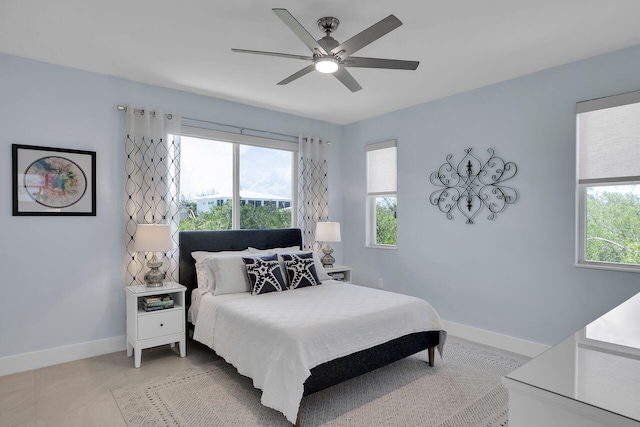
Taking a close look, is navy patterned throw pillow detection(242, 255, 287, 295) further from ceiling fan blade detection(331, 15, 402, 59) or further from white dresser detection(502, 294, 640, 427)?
white dresser detection(502, 294, 640, 427)

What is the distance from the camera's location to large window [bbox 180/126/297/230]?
13.5 feet

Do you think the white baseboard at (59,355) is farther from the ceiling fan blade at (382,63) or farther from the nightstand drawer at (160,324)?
the ceiling fan blade at (382,63)

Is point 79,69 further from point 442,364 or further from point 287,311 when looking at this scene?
point 442,364

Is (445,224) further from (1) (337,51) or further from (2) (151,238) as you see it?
(2) (151,238)

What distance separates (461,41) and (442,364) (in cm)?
279

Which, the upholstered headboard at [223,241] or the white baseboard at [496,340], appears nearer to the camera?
the white baseboard at [496,340]

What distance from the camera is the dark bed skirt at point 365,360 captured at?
94.1 inches

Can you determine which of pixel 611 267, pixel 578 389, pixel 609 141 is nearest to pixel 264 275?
pixel 578 389

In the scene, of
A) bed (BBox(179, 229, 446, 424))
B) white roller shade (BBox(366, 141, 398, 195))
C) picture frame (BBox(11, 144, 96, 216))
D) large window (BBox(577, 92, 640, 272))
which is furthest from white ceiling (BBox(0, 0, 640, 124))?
bed (BBox(179, 229, 446, 424))

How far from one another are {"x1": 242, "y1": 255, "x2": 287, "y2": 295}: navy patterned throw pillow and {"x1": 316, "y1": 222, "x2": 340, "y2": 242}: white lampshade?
1.14 m

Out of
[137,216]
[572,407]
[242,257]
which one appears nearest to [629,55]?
[572,407]

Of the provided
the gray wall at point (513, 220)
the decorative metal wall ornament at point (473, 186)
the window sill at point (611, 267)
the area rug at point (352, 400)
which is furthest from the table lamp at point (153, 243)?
the window sill at point (611, 267)

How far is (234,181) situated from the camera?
445 cm

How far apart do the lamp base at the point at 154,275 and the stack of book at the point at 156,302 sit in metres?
0.11
